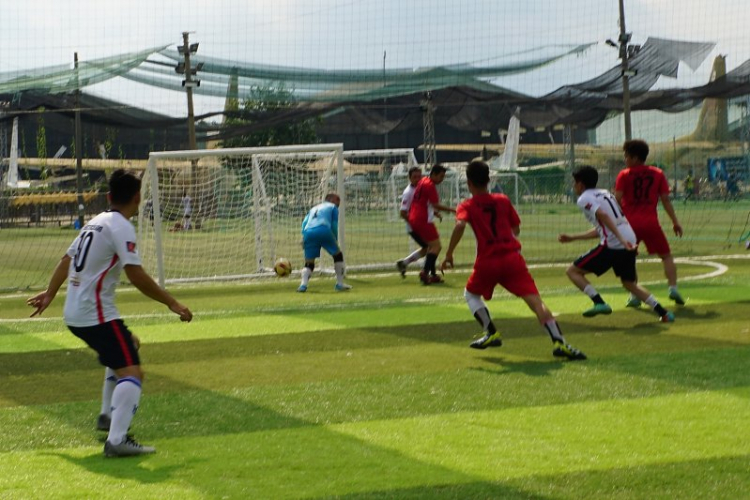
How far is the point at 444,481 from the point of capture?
589 cm

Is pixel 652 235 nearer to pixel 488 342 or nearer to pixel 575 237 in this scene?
pixel 575 237

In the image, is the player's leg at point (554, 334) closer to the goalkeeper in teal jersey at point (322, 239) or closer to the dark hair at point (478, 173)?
the dark hair at point (478, 173)

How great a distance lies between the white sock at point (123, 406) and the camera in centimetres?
677

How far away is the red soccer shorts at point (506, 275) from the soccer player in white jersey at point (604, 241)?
1.59 m

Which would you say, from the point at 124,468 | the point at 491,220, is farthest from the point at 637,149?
the point at 124,468

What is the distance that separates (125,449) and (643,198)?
8418mm

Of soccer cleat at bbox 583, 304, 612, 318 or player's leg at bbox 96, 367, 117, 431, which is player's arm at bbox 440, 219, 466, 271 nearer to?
soccer cleat at bbox 583, 304, 612, 318

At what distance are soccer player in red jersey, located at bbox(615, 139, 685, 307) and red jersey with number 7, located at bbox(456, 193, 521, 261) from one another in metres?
3.56

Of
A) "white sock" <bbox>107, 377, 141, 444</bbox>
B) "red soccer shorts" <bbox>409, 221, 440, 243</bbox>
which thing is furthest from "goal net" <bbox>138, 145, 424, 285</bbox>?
"white sock" <bbox>107, 377, 141, 444</bbox>

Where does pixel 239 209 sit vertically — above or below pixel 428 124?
below

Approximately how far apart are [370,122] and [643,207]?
1996 centimetres

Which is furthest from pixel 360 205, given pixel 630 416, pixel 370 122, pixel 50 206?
pixel 630 416

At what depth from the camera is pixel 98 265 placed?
705cm

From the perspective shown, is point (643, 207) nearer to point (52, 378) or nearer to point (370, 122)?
point (52, 378)
